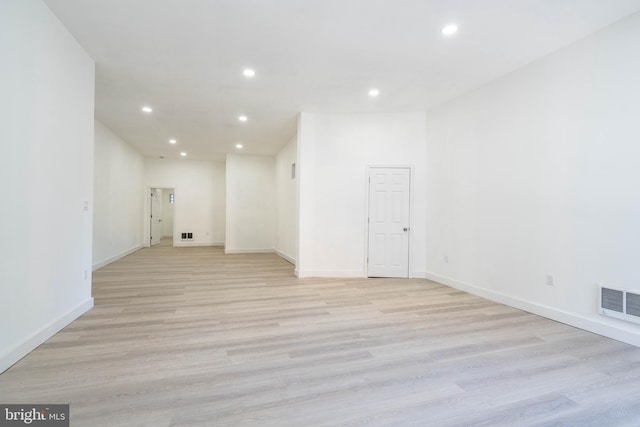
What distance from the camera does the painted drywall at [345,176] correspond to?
5402 millimetres

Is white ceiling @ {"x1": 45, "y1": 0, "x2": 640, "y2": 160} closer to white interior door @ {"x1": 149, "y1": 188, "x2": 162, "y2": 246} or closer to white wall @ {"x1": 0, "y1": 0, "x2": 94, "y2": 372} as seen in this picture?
white wall @ {"x1": 0, "y1": 0, "x2": 94, "y2": 372}

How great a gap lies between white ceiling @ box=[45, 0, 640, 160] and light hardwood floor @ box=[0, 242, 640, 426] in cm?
307

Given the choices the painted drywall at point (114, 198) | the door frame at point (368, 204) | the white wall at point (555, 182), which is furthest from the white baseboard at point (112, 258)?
the white wall at point (555, 182)

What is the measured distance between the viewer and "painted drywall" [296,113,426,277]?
540 cm

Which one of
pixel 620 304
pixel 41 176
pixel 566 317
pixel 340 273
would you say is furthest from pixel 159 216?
pixel 620 304

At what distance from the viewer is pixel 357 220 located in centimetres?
545

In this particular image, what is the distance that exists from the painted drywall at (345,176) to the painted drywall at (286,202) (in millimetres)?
1230

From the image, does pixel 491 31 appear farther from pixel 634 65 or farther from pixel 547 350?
pixel 547 350

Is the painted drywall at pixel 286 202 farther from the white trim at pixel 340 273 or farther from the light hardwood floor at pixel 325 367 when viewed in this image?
the light hardwood floor at pixel 325 367

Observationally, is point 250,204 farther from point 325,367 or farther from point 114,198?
point 325,367

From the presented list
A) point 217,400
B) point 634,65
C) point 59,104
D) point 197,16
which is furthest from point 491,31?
point 59,104

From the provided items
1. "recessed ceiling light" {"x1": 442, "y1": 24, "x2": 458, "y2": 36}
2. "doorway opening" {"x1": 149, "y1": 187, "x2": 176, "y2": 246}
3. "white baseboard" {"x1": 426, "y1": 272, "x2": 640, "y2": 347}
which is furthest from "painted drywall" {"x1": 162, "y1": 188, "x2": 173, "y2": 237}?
"recessed ceiling light" {"x1": 442, "y1": 24, "x2": 458, "y2": 36}

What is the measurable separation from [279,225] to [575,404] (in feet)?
24.2

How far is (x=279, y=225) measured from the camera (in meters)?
8.56
